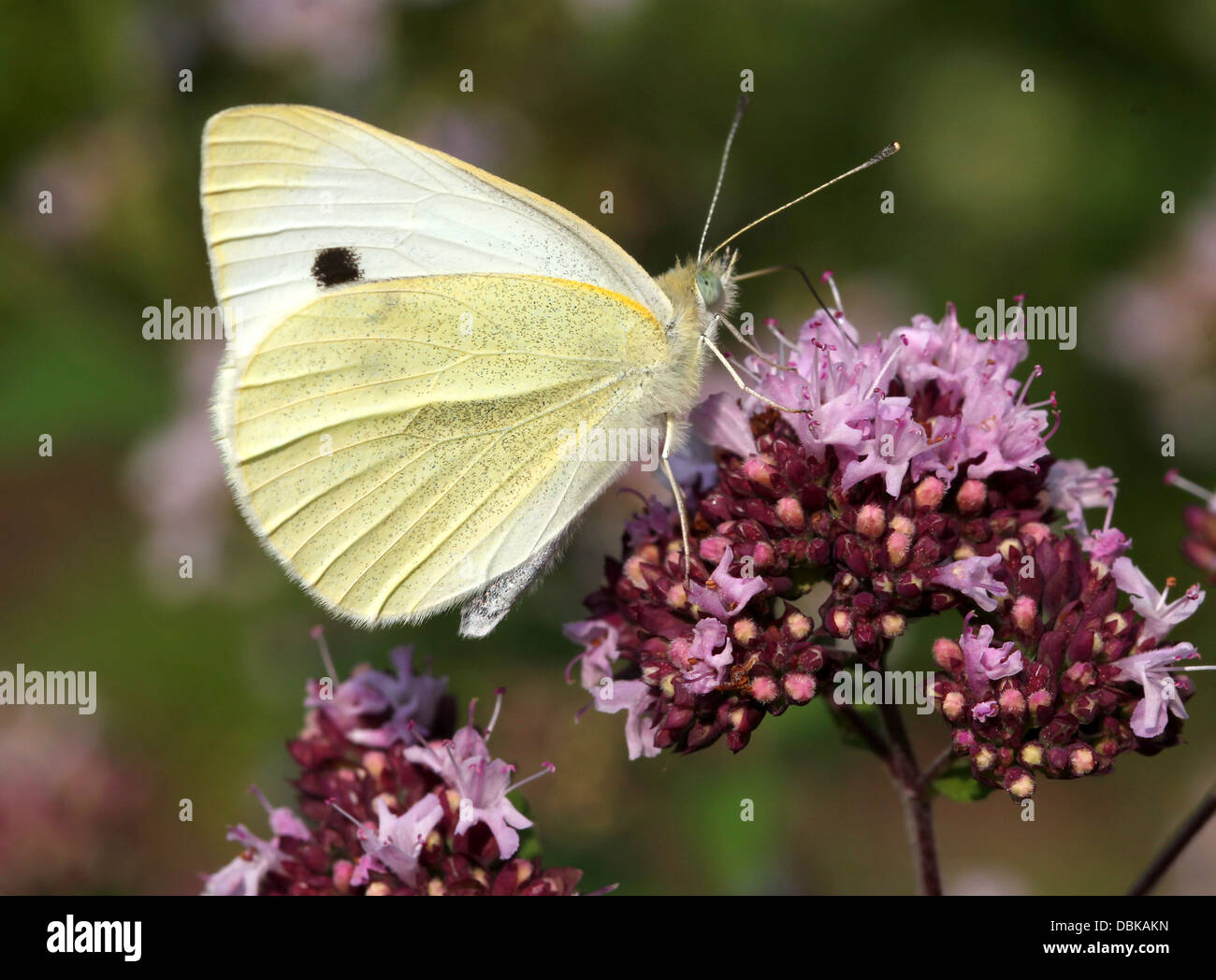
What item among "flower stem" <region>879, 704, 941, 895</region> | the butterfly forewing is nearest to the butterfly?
the butterfly forewing

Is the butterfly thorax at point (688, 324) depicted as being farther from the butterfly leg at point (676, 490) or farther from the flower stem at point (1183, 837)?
the flower stem at point (1183, 837)

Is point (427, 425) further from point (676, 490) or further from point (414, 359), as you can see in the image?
point (676, 490)

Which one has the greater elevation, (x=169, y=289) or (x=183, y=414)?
(x=169, y=289)

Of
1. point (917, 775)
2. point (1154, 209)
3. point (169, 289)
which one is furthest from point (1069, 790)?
point (169, 289)

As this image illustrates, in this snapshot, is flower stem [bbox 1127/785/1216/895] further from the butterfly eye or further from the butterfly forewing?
the butterfly eye

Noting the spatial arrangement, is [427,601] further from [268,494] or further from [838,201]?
[838,201]

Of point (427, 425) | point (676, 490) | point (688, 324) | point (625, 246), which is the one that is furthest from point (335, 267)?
point (625, 246)
